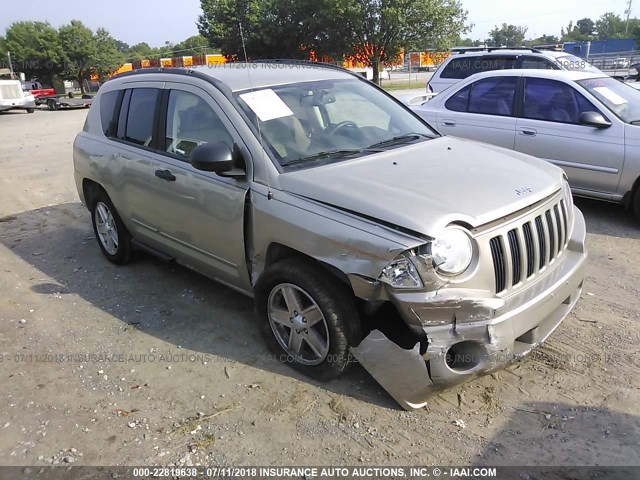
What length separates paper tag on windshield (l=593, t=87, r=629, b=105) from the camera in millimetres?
6219

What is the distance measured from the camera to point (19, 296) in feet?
16.2

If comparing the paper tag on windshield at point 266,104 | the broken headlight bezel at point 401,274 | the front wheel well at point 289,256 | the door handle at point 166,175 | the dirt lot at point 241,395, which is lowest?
the dirt lot at point 241,395

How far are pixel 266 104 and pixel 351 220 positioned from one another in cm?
126

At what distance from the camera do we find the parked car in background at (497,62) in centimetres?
1070

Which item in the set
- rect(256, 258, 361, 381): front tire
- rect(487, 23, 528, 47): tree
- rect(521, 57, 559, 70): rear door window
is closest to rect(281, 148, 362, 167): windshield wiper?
rect(256, 258, 361, 381): front tire

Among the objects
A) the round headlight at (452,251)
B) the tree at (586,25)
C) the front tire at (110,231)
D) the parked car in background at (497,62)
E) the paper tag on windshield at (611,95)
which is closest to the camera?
the round headlight at (452,251)

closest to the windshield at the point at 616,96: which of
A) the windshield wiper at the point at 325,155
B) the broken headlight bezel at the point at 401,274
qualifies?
the windshield wiper at the point at 325,155

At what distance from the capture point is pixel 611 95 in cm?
631

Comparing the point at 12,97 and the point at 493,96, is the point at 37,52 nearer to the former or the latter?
the point at 12,97

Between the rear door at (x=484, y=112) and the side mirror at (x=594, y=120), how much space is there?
2.91ft

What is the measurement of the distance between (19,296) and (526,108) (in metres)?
5.99

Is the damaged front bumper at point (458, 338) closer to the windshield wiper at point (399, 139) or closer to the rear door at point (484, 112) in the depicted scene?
the windshield wiper at point (399, 139)

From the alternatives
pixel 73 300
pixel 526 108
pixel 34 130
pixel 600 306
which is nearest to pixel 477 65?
pixel 526 108

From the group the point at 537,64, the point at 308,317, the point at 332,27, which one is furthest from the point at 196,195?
the point at 332,27
